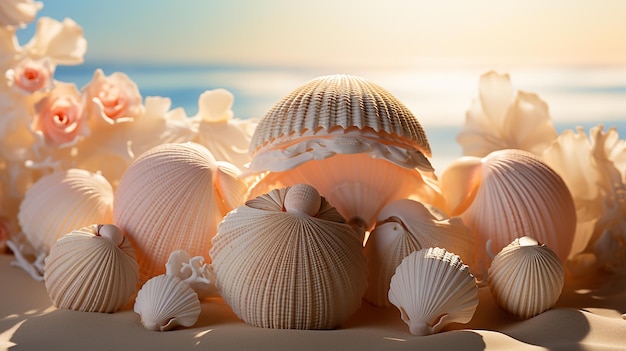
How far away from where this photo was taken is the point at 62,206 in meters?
1.89

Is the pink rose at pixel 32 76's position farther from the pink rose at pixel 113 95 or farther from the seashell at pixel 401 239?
the seashell at pixel 401 239

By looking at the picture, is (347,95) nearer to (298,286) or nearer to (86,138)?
(298,286)

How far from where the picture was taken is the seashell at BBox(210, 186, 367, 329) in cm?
148

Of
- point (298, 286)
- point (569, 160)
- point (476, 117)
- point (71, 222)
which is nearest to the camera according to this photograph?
point (298, 286)

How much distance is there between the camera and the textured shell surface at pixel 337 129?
5.39 ft

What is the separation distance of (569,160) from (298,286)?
34.9 inches

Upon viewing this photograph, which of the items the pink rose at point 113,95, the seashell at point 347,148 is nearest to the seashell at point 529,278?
the seashell at point 347,148

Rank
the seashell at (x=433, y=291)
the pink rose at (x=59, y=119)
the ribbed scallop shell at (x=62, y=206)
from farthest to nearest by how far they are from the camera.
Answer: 1. the pink rose at (x=59, y=119)
2. the ribbed scallop shell at (x=62, y=206)
3. the seashell at (x=433, y=291)

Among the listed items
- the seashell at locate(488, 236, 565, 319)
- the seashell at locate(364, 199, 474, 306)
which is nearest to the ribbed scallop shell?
the seashell at locate(364, 199, 474, 306)

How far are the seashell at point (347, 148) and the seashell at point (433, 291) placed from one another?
251 millimetres

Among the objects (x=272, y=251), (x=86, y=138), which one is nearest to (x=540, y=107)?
(x=272, y=251)

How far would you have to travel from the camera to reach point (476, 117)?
2.19 meters

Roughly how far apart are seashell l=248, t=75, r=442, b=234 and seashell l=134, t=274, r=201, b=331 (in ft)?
1.00

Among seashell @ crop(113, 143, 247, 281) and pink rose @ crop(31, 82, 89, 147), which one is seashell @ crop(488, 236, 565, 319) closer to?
seashell @ crop(113, 143, 247, 281)
